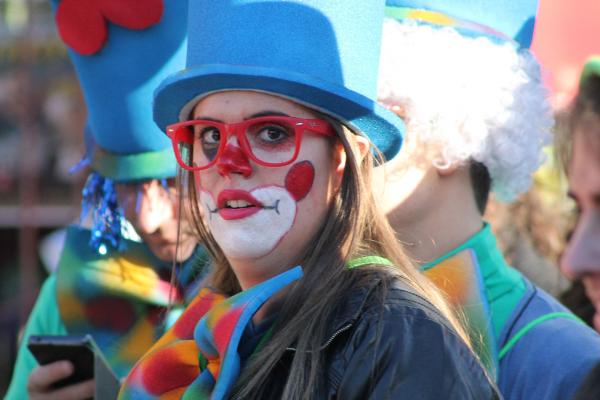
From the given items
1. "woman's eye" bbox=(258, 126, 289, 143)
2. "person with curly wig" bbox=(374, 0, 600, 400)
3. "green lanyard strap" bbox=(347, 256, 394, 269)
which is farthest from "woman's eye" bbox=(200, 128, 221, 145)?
"person with curly wig" bbox=(374, 0, 600, 400)

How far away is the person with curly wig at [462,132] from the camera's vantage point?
2.60 meters

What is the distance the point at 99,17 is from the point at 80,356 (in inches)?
40.1

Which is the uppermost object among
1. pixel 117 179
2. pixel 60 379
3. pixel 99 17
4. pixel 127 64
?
pixel 99 17

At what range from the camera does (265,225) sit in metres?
2.03

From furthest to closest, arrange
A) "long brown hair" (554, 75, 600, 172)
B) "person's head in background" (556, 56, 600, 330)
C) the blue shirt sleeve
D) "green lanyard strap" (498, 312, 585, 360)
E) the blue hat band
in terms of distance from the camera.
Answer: the blue hat band → "green lanyard strap" (498, 312, 585, 360) → the blue shirt sleeve → "long brown hair" (554, 75, 600, 172) → "person's head in background" (556, 56, 600, 330)

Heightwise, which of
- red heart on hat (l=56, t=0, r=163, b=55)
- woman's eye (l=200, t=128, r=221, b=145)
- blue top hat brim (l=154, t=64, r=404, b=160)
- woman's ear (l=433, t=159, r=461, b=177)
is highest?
red heart on hat (l=56, t=0, r=163, b=55)

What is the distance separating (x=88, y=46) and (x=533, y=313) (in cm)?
151

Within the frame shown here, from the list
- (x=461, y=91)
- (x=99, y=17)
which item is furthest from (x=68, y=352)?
(x=461, y=91)

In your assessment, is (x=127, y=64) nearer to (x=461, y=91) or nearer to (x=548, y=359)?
(x=461, y=91)

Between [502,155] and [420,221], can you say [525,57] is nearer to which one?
[502,155]

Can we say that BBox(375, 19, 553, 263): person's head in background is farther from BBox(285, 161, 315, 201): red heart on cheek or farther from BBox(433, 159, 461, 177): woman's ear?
BBox(285, 161, 315, 201): red heart on cheek

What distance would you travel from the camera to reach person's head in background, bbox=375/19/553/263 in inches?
105

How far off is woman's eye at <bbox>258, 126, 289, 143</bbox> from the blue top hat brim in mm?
69

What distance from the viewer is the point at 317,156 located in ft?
6.72
